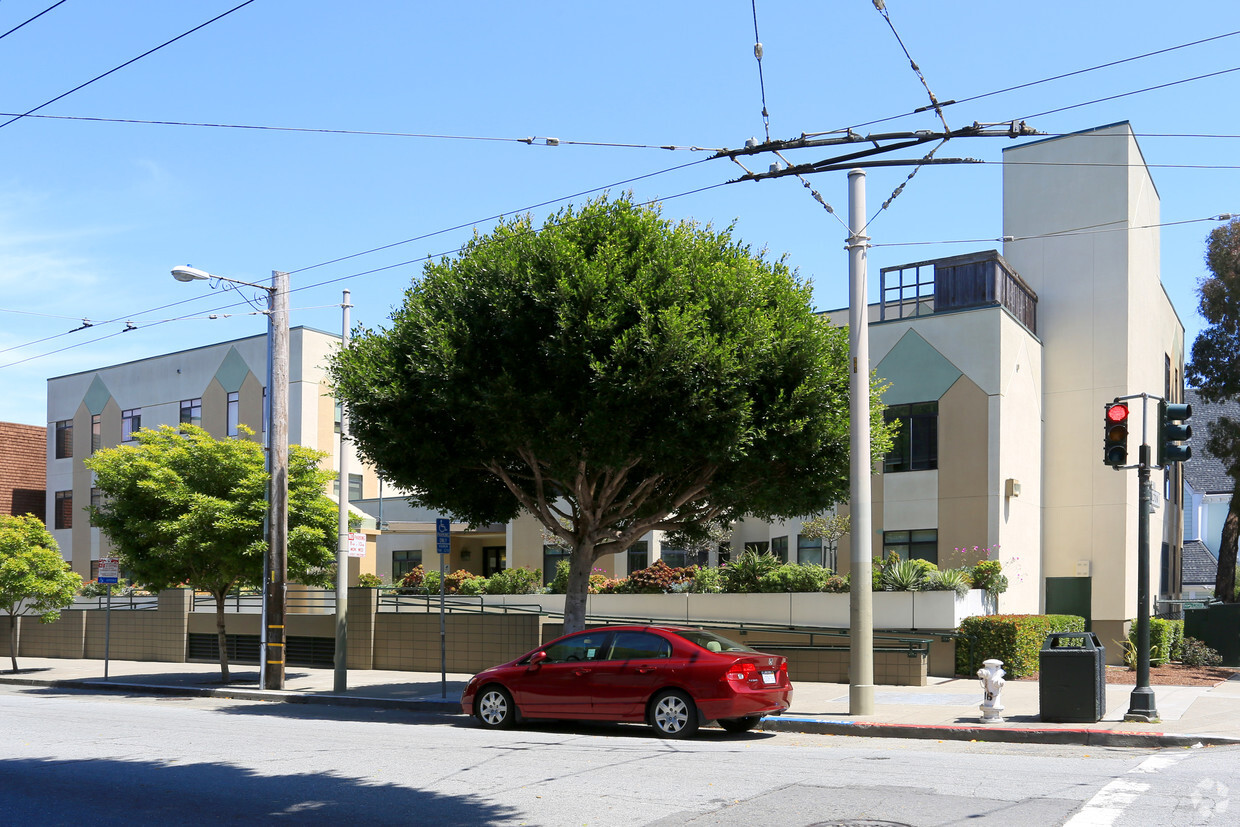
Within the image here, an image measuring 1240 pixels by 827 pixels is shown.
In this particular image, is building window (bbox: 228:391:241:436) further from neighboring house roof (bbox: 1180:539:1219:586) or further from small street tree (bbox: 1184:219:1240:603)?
neighboring house roof (bbox: 1180:539:1219:586)

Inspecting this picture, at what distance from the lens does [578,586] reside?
18828mm

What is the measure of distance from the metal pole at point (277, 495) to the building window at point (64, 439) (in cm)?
3180

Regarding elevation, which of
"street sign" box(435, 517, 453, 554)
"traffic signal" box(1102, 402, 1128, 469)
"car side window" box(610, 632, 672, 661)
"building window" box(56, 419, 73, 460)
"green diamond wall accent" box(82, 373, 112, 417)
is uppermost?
"green diamond wall accent" box(82, 373, 112, 417)

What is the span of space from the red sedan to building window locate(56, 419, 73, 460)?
39.8 m

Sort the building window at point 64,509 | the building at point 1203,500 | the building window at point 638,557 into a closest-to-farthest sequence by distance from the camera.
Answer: the building window at point 638,557
the building window at point 64,509
the building at point 1203,500

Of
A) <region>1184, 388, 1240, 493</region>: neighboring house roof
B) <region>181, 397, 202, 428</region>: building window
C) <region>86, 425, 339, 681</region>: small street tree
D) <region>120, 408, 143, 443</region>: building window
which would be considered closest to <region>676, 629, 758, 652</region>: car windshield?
<region>86, 425, 339, 681</region>: small street tree

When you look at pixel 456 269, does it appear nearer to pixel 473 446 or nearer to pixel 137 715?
pixel 473 446

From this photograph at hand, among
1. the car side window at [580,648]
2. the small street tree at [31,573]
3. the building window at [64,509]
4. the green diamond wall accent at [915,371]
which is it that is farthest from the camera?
the building window at [64,509]

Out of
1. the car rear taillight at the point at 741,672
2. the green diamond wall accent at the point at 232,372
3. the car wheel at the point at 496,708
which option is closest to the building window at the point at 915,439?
the car rear taillight at the point at 741,672

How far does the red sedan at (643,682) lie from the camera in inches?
541

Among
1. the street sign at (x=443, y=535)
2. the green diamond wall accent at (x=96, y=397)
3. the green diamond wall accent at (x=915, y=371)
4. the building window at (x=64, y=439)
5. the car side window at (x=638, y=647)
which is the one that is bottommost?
the car side window at (x=638, y=647)

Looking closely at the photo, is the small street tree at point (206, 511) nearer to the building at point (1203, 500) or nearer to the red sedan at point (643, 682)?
the red sedan at point (643, 682)

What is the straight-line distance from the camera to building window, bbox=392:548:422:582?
41312 millimetres

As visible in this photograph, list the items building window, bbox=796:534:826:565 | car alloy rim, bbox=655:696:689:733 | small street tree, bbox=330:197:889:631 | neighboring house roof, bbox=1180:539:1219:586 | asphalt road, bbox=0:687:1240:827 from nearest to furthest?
1. asphalt road, bbox=0:687:1240:827
2. car alloy rim, bbox=655:696:689:733
3. small street tree, bbox=330:197:889:631
4. building window, bbox=796:534:826:565
5. neighboring house roof, bbox=1180:539:1219:586
